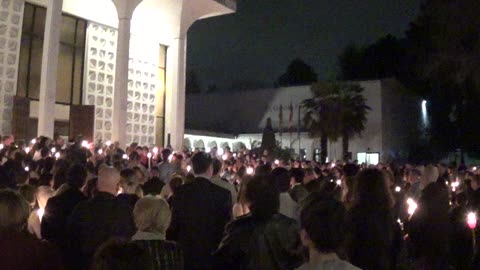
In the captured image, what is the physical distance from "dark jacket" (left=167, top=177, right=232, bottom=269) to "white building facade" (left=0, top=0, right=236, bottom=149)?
19.0m

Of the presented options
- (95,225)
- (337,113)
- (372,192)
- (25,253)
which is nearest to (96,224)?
(95,225)

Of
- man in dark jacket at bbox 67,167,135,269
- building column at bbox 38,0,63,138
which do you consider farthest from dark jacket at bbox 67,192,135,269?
building column at bbox 38,0,63,138

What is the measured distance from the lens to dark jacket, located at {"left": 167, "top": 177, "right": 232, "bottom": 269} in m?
6.10

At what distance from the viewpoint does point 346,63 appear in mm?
73938

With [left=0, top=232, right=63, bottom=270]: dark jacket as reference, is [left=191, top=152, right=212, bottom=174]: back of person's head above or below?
above

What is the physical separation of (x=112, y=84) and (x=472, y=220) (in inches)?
996

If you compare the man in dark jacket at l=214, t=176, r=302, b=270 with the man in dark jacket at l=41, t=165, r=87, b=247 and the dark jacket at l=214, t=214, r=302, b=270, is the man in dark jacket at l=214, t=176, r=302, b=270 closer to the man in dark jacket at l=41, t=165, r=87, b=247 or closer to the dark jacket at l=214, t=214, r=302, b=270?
the dark jacket at l=214, t=214, r=302, b=270

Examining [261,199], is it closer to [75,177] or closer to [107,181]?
[107,181]

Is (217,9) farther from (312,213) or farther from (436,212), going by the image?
(312,213)

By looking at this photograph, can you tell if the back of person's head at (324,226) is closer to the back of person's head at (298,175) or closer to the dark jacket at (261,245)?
the dark jacket at (261,245)

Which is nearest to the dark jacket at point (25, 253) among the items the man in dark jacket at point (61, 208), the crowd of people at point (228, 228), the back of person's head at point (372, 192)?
the crowd of people at point (228, 228)

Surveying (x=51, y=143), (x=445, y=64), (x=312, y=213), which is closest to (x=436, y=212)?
(x=312, y=213)

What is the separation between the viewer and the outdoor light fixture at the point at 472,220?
743cm

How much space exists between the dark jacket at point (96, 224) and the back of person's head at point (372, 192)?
7.23 ft
